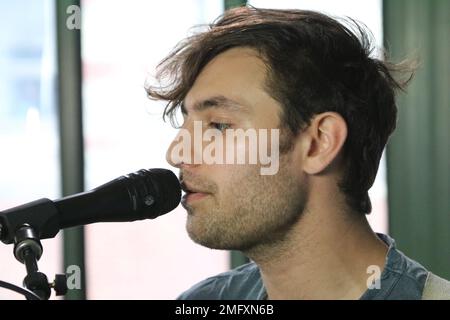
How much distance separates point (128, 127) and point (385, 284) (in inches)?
45.0

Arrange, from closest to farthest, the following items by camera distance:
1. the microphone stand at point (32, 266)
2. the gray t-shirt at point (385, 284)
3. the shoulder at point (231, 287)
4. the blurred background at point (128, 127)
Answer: the microphone stand at point (32, 266), the gray t-shirt at point (385, 284), the shoulder at point (231, 287), the blurred background at point (128, 127)

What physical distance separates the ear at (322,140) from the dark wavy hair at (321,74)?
0.04ft

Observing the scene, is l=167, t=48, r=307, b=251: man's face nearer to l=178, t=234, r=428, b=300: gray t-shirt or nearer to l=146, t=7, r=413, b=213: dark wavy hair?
l=146, t=7, r=413, b=213: dark wavy hair

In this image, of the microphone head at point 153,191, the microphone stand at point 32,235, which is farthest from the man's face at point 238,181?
the microphone stand at point 32,235

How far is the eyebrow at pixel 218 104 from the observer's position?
1.18m

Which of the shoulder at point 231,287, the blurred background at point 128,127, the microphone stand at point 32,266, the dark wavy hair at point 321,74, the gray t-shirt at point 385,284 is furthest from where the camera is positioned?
the blurred background at point 128,127

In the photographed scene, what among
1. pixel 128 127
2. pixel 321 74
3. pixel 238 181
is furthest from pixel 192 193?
pixel 128 127

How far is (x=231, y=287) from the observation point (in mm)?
1400

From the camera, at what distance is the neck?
3.86 ft

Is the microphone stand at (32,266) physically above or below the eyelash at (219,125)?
below

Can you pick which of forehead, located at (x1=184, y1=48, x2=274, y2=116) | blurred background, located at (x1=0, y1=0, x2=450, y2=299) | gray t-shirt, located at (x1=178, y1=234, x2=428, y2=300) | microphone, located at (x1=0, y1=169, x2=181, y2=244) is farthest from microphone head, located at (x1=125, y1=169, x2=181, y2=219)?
blurred background, located at (x1=0, y1=0, x2=450, y2=299)

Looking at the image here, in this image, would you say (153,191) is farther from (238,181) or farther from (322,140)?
(322,140)

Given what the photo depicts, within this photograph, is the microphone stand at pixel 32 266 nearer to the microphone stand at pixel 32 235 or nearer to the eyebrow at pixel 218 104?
the microphone stand at pixel 32 235

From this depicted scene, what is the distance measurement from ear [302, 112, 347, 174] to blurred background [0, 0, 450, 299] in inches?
35.2
